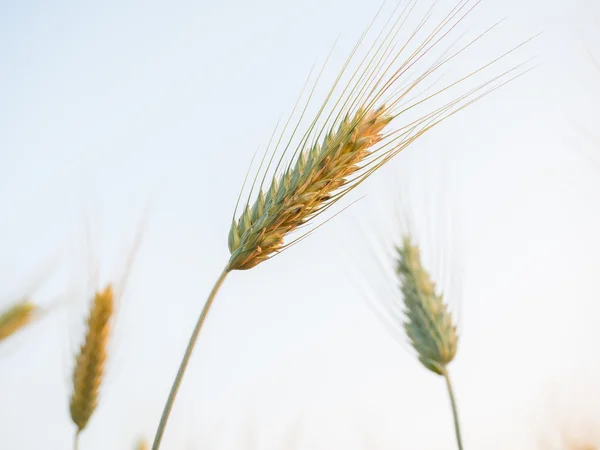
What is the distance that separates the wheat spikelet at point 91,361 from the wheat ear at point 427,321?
1.65 m

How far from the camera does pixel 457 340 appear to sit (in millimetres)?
3451

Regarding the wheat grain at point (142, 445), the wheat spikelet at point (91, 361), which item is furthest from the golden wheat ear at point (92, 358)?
the wheat grain at point (142, 445)

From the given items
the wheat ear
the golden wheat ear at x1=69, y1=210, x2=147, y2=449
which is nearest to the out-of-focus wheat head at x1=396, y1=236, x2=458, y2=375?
the wheat ear

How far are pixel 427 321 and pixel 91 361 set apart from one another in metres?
1.80

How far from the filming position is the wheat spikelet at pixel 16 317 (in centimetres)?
288

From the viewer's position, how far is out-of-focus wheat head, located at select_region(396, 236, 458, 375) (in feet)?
11.1

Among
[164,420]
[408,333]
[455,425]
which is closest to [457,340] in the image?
[408,333]

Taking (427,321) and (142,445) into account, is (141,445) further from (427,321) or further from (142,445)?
(427,321)

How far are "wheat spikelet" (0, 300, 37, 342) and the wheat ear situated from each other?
1.98m

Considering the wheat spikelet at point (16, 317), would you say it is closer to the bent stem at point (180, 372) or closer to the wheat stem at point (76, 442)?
the wheat stem at point (76, 442)

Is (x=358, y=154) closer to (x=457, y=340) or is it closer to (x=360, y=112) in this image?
(x=360, y=112)

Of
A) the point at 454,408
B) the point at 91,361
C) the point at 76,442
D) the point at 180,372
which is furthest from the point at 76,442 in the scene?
the point at 454,408

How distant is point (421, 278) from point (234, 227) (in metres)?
2.00

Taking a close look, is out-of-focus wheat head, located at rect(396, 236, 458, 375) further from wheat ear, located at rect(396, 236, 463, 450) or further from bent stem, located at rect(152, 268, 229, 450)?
bent stem, located at rect(152, 268, 229, 450)
